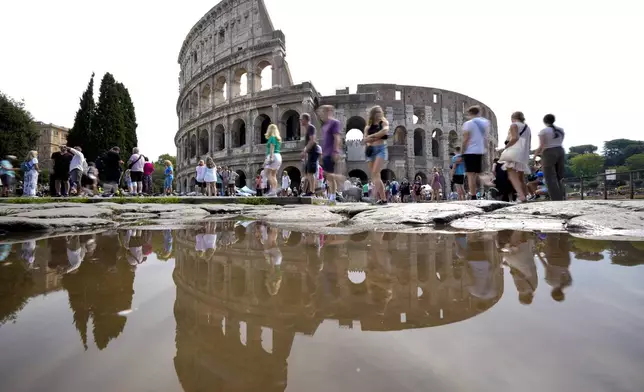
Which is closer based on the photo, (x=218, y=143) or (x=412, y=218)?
(x=412, y=218)

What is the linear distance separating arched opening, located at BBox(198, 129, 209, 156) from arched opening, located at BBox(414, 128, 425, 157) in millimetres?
18632

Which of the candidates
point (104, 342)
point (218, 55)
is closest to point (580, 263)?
point (104, 342)

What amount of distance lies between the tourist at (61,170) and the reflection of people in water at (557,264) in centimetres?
1064

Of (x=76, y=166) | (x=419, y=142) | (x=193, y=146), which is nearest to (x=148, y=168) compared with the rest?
(x=76, y=166)

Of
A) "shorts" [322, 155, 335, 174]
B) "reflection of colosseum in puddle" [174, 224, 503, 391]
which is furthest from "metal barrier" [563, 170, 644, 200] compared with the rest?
"reflection of colosseum in puddle" [174, 224, 503, 391]

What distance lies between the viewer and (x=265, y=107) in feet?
72.8

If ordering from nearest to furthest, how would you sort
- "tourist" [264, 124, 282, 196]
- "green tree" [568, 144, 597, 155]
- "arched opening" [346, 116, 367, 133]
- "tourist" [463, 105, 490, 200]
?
1. "tourist" [463, 105, 490, 200]
2. "tourist" [264, 124, 282, 196]
3. "arched opening" [346, 116, 367, 133]
4. "green tree" [568, 144, 597, 155]

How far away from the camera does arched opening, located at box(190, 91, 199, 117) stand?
1105 inches

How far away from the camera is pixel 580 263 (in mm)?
1583

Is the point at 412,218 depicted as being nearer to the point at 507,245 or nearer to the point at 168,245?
the point at 507,245

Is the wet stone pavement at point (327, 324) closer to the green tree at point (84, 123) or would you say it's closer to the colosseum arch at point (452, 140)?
the colosseum arch at point (452, 140)

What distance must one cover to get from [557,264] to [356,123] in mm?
25369

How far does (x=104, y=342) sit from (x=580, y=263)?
2.05 metres

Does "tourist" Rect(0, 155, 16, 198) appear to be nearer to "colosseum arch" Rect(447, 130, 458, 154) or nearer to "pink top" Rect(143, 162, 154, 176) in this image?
"pink top" Rect(143, 162, 154, 176)
